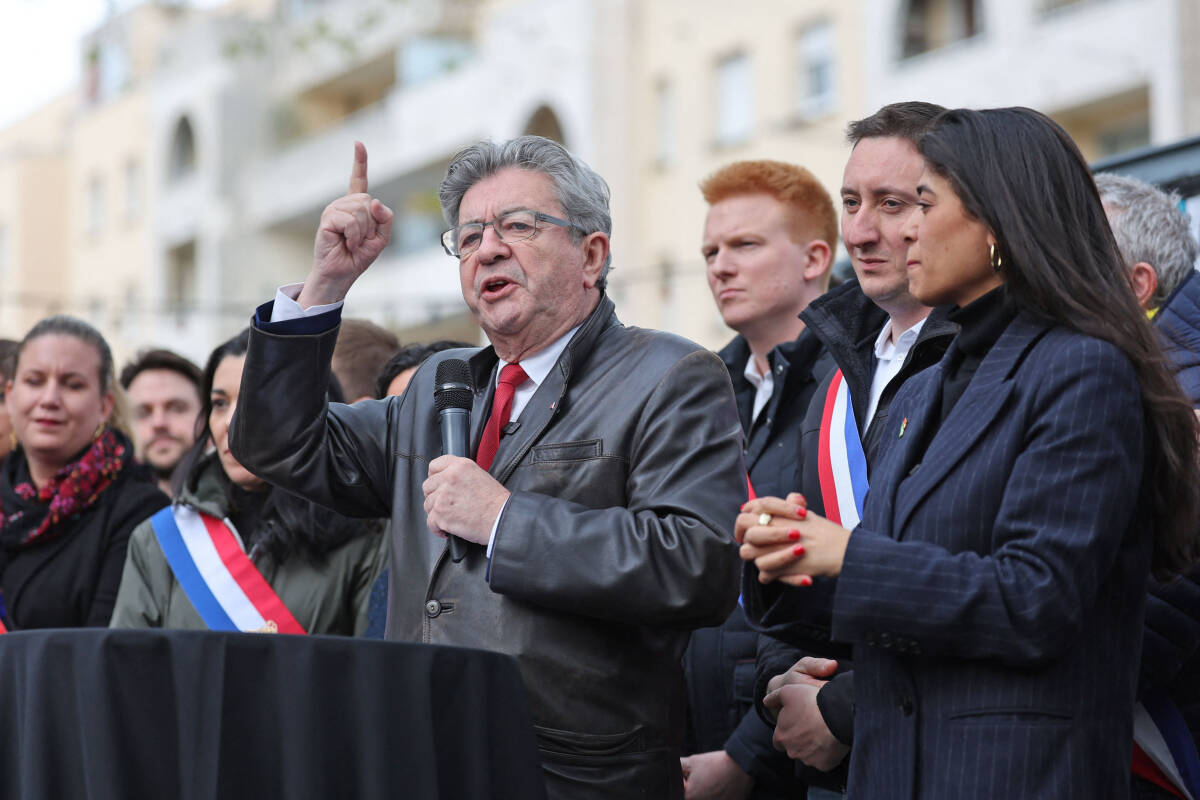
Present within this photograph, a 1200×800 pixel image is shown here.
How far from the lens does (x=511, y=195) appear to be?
4203 millimetres

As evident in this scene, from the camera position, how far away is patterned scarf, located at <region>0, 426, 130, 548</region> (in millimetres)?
6324

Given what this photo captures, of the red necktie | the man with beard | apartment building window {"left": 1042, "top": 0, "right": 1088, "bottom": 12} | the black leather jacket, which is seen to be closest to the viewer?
the black leather jacket

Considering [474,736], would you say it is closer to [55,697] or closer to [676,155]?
[55,697]

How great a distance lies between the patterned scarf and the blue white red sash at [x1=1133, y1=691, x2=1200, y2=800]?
154 inches

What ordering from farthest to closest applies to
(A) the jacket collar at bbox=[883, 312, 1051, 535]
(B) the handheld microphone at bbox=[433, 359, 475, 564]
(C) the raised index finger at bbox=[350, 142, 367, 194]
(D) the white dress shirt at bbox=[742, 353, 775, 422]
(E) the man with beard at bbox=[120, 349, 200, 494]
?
1. (E) the man with beard at bbox=[120, 349, 200, 494]
2. (D) the white dress shirt at bbox=[742, 353, 775, 422]
3. (C) the raised index finger at bbox=[350, 142, 367, 194]
4. (B) the handheld microphone at bbox=[433, 359, 475, 564]
5. (A) the jacket collar at bbox=[883, 312, 1051, 535]

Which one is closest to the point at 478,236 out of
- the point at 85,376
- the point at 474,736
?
the point at 474,736

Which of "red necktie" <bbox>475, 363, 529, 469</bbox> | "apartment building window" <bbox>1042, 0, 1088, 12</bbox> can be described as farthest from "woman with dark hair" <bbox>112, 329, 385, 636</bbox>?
"apartment building window" <bbox>1042, 0, 1088, 12</bbox>

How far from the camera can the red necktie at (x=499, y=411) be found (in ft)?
13.5

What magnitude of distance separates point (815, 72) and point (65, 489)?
54.8ft

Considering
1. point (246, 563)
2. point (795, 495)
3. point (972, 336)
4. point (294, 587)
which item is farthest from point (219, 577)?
point (972, 336)

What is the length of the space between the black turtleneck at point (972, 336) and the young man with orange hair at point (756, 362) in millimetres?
1401

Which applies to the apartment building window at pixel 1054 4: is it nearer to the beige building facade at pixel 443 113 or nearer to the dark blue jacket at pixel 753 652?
the beige building facade at pixel 443 113

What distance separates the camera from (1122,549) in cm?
329

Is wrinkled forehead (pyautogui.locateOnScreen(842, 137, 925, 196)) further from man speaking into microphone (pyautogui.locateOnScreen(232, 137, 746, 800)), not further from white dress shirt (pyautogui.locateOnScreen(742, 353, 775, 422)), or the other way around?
white dress shirt (pyautogui.locateOnScreen(742, 353, 775, 422))
